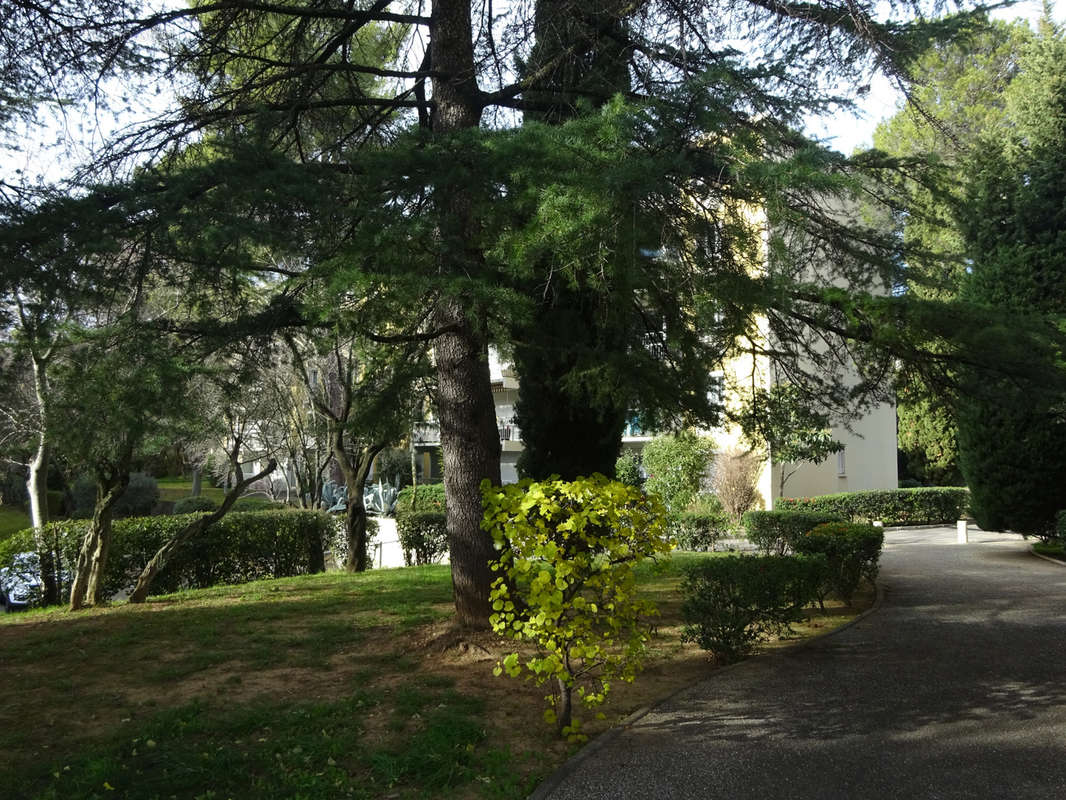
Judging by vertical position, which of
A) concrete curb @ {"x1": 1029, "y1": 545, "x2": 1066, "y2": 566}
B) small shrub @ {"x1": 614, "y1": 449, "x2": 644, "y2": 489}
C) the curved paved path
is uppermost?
small shrub @ {"x1": 614, "y1": 449, "x2": 644, "y2": 489}

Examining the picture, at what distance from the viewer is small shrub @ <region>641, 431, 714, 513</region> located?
21422mm

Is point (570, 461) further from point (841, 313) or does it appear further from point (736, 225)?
point (736, 225)

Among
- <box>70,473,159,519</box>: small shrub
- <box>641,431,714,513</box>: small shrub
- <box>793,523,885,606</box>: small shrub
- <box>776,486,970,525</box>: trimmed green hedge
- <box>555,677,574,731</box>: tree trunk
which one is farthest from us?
<box>70,473,159,519</box>: small shrub

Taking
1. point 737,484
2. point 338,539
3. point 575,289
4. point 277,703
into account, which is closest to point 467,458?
point 575,289

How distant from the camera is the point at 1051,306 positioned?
482 inches

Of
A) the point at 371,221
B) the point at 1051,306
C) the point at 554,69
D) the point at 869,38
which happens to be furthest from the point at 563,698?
the point at 1051,306

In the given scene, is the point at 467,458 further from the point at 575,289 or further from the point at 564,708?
the point at 564,708

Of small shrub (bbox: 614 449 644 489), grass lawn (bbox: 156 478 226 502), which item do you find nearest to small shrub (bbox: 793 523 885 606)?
small shrub (bbox: 614 449 644 489)

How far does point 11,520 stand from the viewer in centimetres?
2428

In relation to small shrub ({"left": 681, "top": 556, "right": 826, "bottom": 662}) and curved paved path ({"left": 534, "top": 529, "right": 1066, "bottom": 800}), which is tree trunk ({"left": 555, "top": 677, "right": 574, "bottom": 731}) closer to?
curved paved path ({"left": 534, "top": 529, "right": 1066, "bottom": 800})

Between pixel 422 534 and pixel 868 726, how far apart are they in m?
10.5

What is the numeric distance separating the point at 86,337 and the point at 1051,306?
41.9 ft

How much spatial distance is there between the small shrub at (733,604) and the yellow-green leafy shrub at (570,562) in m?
1.68

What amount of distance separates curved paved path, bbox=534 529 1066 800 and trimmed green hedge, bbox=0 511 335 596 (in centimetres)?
756
